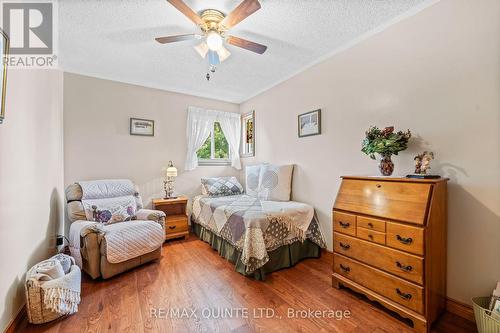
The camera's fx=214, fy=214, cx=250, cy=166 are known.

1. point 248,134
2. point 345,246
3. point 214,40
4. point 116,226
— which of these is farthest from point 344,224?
point 248,134

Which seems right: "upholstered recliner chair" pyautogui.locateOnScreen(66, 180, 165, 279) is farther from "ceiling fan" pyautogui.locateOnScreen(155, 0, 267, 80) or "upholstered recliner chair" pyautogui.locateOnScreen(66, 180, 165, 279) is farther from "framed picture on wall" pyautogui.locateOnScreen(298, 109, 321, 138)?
"framed picture on wall" pyautogui.locateOnScreen(298, 109, 321, 138)

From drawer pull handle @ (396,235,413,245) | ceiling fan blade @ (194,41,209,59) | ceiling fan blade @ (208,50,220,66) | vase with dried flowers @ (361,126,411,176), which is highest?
ceiling fan blade @ (194,41,209,59)

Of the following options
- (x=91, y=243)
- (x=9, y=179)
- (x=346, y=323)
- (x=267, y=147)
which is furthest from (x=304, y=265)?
(x=9, y=179)

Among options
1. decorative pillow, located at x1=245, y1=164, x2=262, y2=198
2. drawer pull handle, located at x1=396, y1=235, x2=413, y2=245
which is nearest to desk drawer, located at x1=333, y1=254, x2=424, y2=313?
drawer pull handle, located at x1=396, y1=235, x2=413, y2=245

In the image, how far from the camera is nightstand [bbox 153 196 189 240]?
325 centimetres

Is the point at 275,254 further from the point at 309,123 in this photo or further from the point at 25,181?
the point at 25,181

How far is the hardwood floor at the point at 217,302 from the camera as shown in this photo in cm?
156

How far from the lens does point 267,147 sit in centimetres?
374

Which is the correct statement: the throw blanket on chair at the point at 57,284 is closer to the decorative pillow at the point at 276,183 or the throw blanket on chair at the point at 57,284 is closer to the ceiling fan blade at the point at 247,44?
the decorative pillow at the point at 276,183

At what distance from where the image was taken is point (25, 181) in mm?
1686

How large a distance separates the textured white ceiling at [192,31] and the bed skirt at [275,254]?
7.54ft

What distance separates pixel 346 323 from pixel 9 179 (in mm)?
2592

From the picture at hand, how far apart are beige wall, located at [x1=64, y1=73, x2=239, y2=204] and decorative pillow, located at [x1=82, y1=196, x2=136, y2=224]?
2.18 ft

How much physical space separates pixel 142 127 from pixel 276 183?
2.33 metres
